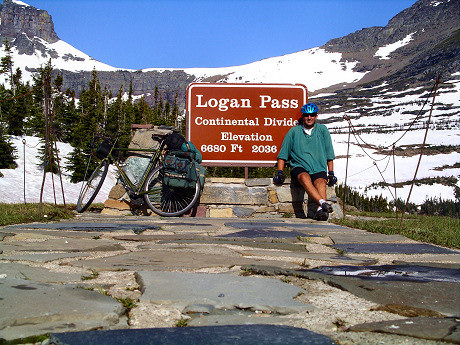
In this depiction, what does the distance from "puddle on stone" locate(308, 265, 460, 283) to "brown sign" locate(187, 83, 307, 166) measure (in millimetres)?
5086

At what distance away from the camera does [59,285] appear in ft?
5.56

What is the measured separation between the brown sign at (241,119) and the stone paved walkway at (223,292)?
14.4 feet

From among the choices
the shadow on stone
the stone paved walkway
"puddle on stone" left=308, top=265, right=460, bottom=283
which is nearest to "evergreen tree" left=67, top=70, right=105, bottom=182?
the stone paved walkway

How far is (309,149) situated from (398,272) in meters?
4.31

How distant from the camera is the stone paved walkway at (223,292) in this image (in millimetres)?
1258

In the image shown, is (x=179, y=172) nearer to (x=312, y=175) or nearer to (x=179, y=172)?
(x=179, y=172)

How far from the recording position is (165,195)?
635cm

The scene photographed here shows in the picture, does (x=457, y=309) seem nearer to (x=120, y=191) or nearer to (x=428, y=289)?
(x=428, y=289)

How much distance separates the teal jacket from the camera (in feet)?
21.0

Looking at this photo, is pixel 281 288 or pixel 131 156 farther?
pixel 131 156

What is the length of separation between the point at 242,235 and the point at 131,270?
5.71 feet

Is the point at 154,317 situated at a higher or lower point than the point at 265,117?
lower

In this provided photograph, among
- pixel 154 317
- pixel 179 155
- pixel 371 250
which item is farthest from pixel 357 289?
pixel 179 155

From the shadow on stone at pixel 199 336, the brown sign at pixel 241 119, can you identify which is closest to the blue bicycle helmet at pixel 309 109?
the brown sign at pixel 241 119
